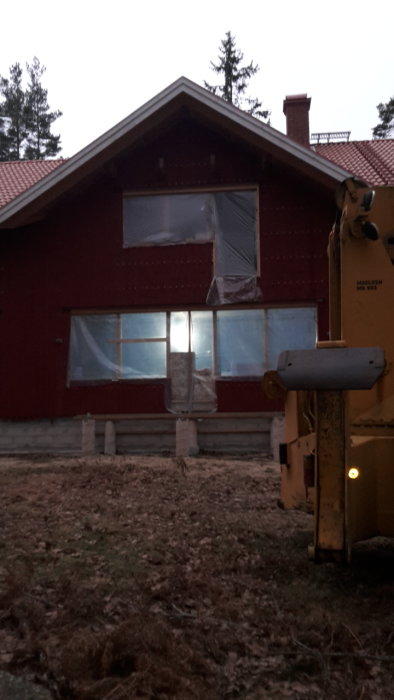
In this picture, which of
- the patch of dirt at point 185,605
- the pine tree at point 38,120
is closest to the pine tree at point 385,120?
the pine tree at point 38,120

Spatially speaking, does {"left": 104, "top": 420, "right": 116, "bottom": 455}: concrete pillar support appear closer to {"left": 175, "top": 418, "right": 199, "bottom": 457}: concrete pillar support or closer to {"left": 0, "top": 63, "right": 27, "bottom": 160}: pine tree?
{"left": 175, "top": 418, "right": 199, "bottom": 457}: concrete pillar support

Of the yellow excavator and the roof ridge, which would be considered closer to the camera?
the yellow excavator

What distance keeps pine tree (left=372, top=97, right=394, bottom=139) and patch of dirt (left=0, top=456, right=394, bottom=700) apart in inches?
1673

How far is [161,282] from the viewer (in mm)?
13789

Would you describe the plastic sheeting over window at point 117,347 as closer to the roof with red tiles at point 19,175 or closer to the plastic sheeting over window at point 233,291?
the plastic sheeting over window at point 233,291

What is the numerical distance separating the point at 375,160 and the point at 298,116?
294 cm

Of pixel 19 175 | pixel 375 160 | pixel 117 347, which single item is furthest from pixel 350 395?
pixel 19 175

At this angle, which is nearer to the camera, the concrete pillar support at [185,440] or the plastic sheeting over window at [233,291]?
the concrete pillar support at [185,440]

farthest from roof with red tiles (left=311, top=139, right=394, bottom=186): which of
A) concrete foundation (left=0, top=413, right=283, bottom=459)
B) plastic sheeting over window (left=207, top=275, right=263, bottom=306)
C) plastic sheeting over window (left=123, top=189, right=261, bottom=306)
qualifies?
concrete foundation (left=0, top=413, right=283, bottom=459)

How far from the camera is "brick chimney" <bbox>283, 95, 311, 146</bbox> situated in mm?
17312

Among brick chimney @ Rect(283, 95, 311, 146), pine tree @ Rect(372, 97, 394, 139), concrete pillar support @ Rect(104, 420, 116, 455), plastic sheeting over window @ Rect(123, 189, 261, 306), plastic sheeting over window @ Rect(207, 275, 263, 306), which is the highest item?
pine tree @ Rect(372, 97, 394, 139)

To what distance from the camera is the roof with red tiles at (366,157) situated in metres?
14.5

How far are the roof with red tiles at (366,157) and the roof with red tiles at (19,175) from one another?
7.58 m

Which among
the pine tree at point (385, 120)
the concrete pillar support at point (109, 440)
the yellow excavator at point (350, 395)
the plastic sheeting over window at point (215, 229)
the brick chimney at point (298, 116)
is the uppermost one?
the pine tree at point (385, 120)
